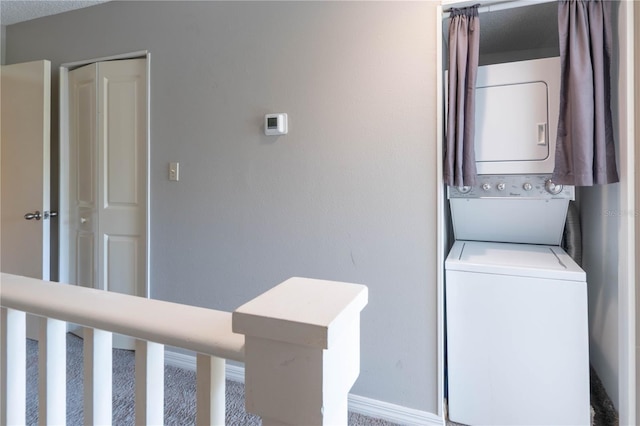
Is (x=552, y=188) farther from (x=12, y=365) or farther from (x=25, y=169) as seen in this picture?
(x=25, y=169)

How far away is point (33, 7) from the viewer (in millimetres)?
2303

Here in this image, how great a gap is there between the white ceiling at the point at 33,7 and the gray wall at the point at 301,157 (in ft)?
0.53

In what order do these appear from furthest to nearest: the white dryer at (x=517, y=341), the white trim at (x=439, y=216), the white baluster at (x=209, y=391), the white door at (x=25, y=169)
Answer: the white door at (x=25, y=169) < the white trim at (x=439, y=216) < the white dryer at (x=517, y=341) < the white baluster at (x=209, y=391)

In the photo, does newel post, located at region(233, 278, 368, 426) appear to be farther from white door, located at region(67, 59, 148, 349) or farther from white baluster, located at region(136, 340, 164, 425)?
white door, located at region(67, 59, 148, 349)

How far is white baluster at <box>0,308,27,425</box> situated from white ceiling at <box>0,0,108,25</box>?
7.55 ft

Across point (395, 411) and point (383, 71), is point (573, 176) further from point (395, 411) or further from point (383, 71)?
point (395, 411)

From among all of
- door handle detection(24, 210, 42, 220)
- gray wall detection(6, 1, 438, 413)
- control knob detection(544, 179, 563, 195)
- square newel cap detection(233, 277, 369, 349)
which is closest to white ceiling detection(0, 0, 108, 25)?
gray wall detection(6, 1, 438, 413)

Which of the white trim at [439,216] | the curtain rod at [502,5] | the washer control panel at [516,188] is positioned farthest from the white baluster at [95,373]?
the curtain rod at [502,5]

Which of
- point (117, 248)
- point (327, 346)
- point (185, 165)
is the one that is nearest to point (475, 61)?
point (327, 346)

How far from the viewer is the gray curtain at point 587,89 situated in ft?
4.42

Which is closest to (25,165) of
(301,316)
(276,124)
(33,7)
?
(33,7)

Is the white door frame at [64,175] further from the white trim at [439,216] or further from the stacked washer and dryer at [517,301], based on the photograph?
the stacked washer and dryer at [517,301]

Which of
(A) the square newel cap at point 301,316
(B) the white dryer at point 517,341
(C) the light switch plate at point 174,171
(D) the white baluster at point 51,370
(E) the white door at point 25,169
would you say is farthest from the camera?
(E) the white door at point 25,169

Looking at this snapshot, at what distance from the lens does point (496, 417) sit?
1.54m
